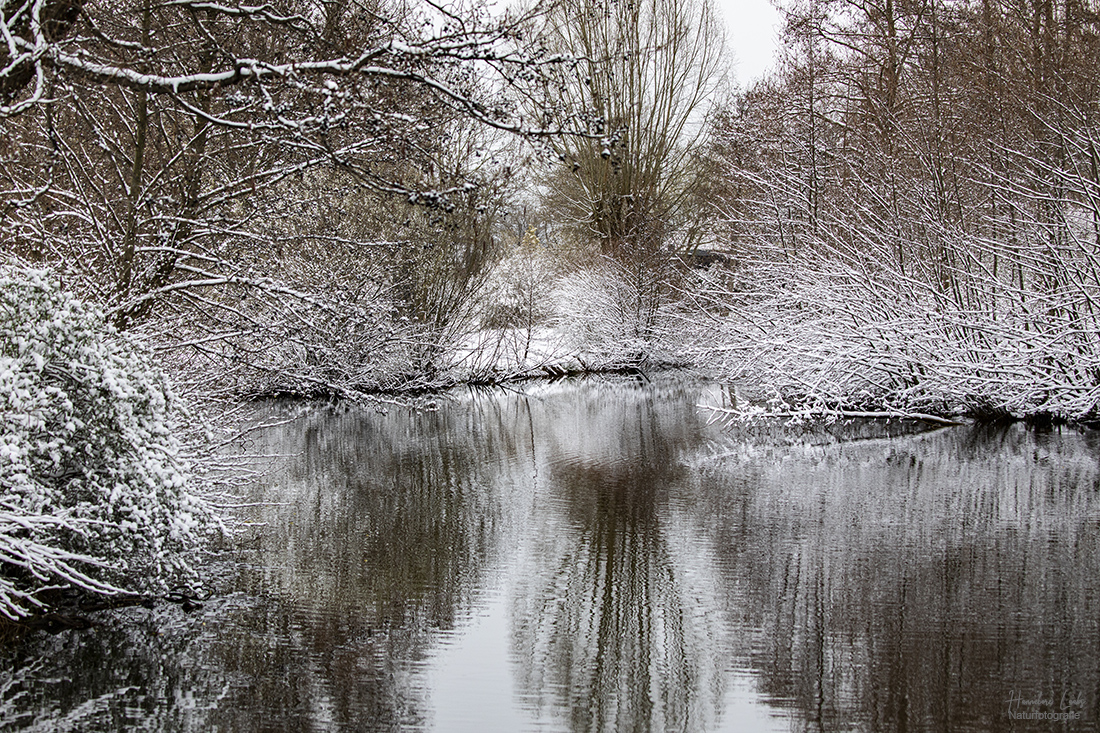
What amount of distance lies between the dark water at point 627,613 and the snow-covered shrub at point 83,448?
542mm

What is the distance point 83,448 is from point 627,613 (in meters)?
3.50

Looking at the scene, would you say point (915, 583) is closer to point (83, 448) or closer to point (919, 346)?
point (83, 448)

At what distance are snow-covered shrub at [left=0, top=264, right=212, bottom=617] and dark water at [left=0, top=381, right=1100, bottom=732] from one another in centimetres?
54

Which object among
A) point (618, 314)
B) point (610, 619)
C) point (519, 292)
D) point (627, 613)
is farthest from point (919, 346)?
point (618, 314)

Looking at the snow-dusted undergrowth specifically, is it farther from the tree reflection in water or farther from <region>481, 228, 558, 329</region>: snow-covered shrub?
<region>481, 228, 558, 329</region>: snow-covered shrub

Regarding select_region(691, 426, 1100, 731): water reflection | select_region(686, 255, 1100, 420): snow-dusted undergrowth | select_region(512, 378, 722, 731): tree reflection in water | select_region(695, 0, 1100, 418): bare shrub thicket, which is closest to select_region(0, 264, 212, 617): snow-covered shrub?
select_region(512, 378, 722, 731): tree reflection in water

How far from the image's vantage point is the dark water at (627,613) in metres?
4.89

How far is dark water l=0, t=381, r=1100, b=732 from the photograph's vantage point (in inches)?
192

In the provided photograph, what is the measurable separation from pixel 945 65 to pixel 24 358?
14.3m

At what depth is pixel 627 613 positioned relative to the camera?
21.5 ft

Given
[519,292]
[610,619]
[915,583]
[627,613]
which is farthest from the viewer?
[519,292]

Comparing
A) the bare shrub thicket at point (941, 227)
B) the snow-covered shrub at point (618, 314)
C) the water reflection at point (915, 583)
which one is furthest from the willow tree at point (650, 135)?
the water reflection at point (915, 583)

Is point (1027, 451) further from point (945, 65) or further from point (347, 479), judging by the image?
point (347, 479)

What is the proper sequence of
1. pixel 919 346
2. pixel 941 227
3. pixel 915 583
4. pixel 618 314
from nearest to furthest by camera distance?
pixel 915 583 → pixel 941 227 → pixel 919 346 → pixel 618 314
